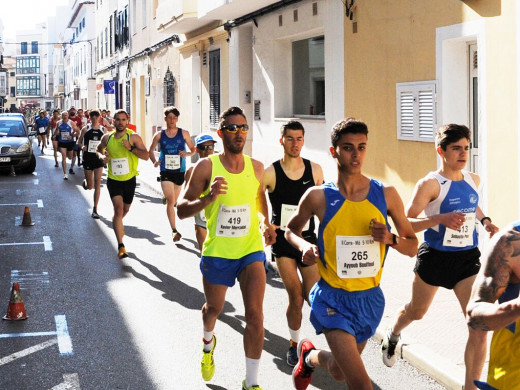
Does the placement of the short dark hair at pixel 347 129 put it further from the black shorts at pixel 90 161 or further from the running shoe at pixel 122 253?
the black shorts at pixel 90 161

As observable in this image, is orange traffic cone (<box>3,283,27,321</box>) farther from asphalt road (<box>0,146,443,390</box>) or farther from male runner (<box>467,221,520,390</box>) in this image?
male runner (<box>467,221,520,390</box>)

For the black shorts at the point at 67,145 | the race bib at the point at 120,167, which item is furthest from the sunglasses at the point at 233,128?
the black shorts at the point at 67,145

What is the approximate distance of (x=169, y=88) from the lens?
29094 millimetres

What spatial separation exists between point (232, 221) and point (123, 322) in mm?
2338

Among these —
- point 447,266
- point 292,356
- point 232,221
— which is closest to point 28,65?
point 292,356

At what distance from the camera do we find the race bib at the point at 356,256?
4.57 metres

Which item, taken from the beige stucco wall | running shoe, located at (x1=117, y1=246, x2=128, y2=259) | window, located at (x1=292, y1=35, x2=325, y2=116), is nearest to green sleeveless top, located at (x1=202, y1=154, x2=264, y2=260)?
Answer: the beige stucco wall

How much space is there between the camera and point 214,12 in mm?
19250

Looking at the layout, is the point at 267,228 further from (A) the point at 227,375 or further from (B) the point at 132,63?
(B) the point at 132,63

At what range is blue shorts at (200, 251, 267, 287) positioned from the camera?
580 cm

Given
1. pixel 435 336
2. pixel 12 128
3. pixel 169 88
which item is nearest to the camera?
pixel 435 336

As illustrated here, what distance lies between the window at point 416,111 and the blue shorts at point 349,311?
250 inches

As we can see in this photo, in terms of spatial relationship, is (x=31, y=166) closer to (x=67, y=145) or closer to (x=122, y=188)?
(x=67, y=145)

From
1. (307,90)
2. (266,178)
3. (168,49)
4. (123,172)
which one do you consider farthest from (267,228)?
(168,49)
